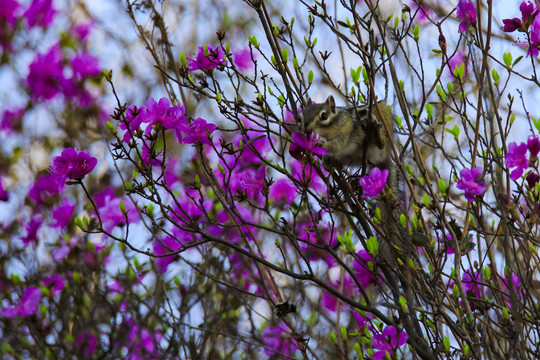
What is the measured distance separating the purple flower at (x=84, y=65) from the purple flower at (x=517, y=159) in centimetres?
420

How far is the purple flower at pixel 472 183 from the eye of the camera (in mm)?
2484

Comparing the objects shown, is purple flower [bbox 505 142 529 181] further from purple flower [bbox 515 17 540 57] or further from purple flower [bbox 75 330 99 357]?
purple flower [bbox 75 330 99 357]

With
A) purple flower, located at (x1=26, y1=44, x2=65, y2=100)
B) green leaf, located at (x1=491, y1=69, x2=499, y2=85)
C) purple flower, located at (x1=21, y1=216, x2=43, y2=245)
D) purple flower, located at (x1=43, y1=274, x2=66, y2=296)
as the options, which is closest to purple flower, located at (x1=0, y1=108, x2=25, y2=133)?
purple flower, located at (x1=26, y1=44, x2=65, y2=100)

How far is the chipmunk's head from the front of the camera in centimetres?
333

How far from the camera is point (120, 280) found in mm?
4246

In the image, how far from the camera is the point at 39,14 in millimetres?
6039

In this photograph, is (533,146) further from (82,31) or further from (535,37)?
(82,31)

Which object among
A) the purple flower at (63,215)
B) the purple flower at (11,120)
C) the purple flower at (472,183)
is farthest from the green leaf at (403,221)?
the purple flower at (11,120)

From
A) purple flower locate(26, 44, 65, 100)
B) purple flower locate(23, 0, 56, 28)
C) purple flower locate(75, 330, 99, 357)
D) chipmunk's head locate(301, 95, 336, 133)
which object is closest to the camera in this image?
chipmunk's head locate(301, 95, 336, 133)

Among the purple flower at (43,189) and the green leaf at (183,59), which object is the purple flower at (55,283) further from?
the green leaf at (183,59)

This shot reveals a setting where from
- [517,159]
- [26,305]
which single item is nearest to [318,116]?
[517,159]

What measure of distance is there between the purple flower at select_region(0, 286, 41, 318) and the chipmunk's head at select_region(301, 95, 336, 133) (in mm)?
2194

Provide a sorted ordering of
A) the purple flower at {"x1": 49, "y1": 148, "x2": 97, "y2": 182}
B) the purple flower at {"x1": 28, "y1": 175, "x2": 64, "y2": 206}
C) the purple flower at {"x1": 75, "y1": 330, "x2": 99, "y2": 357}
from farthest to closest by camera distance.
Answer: the purple flower at {"x1": 28, "y1": 175, "x2": 64, "y2": 206} → the purple flower at {"x1": 75, "y1": 330, "x2": 99, "y2": 357} → the purple flower at {"x1": 49, "y1": 148, "x2": 97, "y2": 182}

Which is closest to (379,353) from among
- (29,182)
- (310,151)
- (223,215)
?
(310,151)
